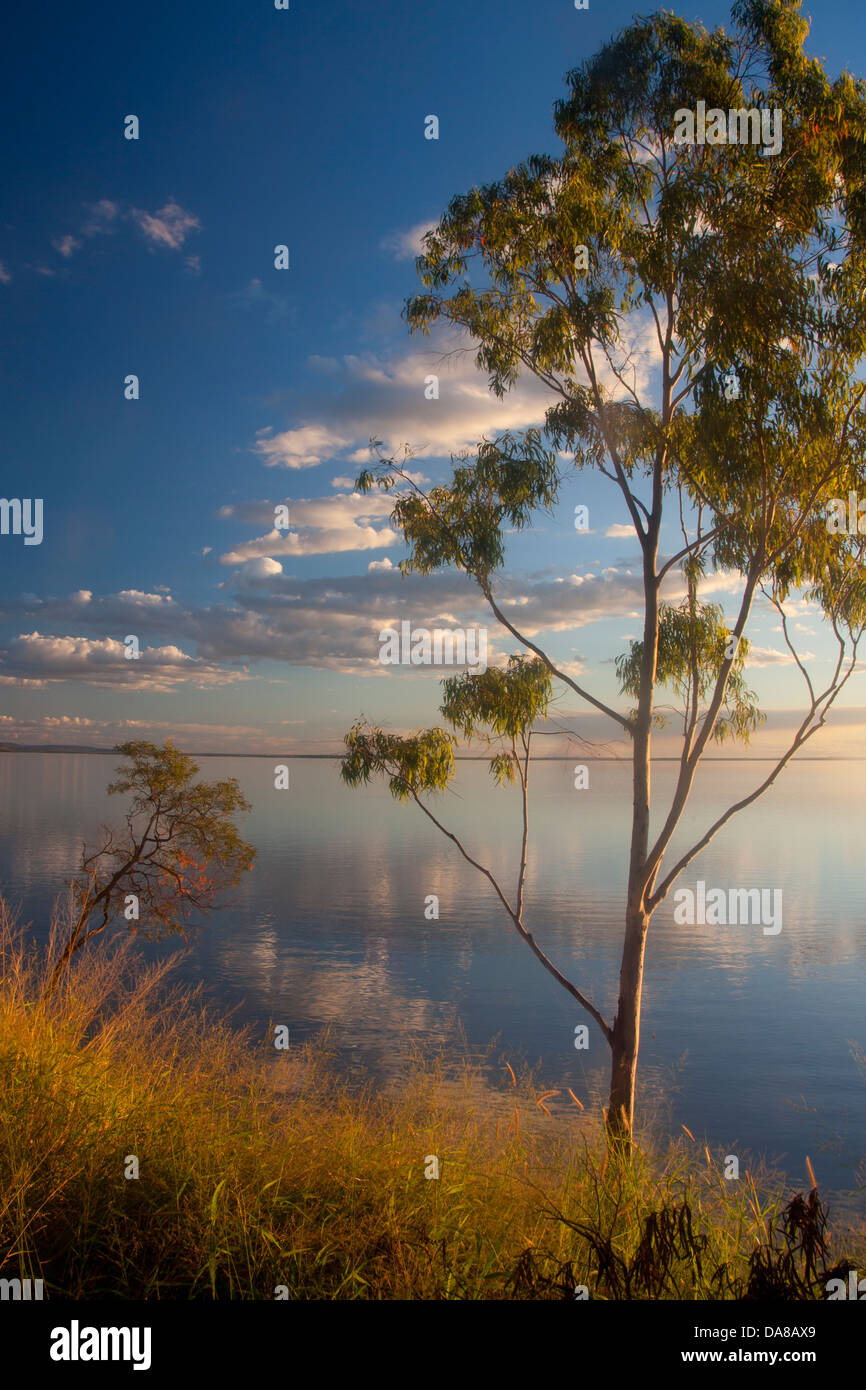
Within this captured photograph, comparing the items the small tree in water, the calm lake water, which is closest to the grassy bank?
the calm lake water

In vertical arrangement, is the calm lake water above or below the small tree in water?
below

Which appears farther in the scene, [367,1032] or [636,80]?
[367,1032]

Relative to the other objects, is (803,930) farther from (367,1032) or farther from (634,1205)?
(634,1205)

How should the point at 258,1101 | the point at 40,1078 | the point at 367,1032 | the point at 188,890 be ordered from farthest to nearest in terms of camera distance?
the point at 367,1032 → the point at 188,890 → the point at 258,1101 → the point at 40,1078

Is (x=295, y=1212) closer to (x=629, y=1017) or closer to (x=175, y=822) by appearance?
(x=629, y=1017)

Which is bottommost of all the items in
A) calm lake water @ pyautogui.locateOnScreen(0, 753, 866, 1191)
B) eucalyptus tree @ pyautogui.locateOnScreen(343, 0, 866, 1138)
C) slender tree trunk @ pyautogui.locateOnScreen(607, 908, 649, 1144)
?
calm lake water @ pyautogui.locateOnScreen(0, 753, 866, 1191)

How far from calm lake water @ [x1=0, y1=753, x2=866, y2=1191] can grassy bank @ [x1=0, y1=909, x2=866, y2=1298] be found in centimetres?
759

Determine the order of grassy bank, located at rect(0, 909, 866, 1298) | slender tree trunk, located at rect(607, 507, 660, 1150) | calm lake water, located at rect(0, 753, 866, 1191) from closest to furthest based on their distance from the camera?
1. grassy bank, located at rect(0, 909, 866, 1298)
2. slender tree trunk, located at rect(607, 507, 660, 1150)
3. calm lake water, located at rect(0, 753, 866, 1191)

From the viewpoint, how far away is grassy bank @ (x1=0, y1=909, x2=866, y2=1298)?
3.79 m

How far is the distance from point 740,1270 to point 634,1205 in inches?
27.8

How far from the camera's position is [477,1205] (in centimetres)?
467

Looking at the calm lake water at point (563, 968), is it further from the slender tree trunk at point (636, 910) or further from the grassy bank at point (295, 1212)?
the grassy bank at point (295, 1212)

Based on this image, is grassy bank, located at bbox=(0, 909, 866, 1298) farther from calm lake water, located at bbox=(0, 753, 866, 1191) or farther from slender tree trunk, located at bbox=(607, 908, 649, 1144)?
calm lake water, located at bbox=(0, 753, 866, 1191)

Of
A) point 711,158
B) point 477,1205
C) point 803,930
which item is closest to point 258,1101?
point 477,1205
